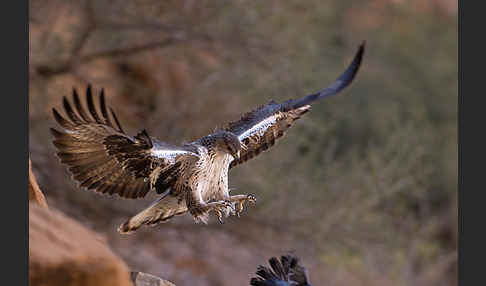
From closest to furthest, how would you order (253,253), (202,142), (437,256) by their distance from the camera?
(202,142), (253,253), (437,256)

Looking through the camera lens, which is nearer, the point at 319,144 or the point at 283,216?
the point at 283,216

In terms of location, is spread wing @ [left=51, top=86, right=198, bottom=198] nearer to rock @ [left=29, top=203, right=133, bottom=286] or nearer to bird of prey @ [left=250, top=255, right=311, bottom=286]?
rock @ [left=29, top=203, right=133, bottom=286]

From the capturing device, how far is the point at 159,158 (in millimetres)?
2691

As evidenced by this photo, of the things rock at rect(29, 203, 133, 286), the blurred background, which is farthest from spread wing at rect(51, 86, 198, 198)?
the blurred background

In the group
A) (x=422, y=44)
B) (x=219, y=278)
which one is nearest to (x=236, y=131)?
(x=219, y=278)

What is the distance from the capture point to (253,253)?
7.58 m

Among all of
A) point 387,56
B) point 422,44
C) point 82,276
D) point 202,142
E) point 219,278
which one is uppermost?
point 422,44

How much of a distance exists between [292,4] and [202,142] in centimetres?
496

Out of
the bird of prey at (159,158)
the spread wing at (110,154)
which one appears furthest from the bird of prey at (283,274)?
the spread wing at (110,154)

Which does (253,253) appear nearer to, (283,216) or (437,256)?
(283,216)

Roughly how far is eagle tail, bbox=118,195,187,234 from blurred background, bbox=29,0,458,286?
109 inches

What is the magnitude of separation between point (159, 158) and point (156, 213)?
1.59ft

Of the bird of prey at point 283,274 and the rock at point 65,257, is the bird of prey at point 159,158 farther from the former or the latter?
the bird of prey at point 283,274

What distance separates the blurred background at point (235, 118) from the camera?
21.1 ft
